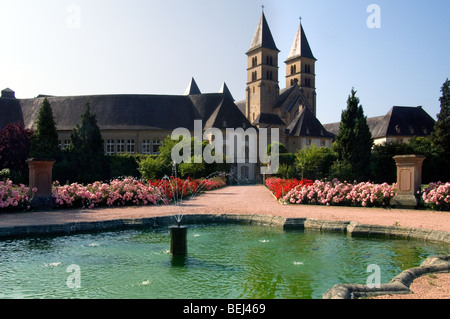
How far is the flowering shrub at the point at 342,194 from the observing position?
14.8 meters

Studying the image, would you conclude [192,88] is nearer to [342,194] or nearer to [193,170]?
[193,170]

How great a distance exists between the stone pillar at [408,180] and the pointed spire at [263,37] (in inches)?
2322

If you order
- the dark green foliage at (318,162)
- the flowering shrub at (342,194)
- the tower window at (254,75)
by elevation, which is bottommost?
the flowering shrub at (342,194)

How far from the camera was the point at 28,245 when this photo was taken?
27.7 ft

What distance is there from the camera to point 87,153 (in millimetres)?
29281

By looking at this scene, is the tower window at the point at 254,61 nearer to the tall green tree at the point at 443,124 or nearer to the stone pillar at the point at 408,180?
the tall green tree at the point at 443,124

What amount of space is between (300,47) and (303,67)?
4.02m

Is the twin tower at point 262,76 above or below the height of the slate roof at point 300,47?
below

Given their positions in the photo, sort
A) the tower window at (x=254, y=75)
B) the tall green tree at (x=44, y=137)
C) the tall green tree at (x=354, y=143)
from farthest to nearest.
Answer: the tower window at (x=254, y=75)
the tall green tree at (x=44, y=137)
the tall green tree at (x=354, y=143)

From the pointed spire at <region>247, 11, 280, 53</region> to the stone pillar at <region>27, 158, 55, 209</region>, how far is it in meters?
60.5

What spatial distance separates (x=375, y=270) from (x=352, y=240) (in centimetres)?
254

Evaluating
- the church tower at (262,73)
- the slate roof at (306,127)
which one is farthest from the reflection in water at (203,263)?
the church tower at (262,73)

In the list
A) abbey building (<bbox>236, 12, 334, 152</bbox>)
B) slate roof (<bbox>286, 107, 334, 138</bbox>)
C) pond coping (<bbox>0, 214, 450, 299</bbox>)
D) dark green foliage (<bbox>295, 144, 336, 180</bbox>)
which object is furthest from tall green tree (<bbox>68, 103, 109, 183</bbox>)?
slate roof (<bbox>286, 107, 334, 138</bbox>)
